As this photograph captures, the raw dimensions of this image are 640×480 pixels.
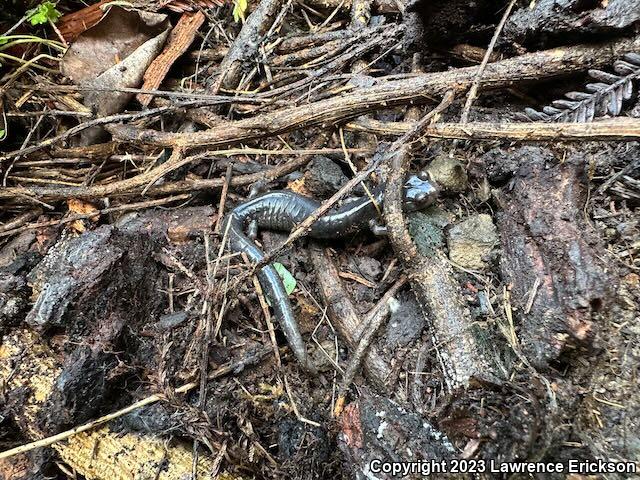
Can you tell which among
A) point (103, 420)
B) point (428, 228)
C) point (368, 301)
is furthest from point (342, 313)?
point (103, 420)

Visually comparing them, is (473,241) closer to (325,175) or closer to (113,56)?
(325,175)

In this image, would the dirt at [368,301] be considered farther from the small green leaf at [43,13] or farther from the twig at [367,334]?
the small green leaf at [43,13]

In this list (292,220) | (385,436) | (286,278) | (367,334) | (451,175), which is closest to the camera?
(385,436)

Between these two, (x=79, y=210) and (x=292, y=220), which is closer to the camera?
(x=79, y=210)

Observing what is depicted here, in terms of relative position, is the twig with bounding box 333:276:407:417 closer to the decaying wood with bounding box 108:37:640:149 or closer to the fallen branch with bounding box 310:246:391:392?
the fallen branch with bounding box 310:246:391:392

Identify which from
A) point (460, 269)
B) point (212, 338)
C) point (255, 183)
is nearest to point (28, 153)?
point (255, 183)

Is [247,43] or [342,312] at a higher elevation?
[247,43]
